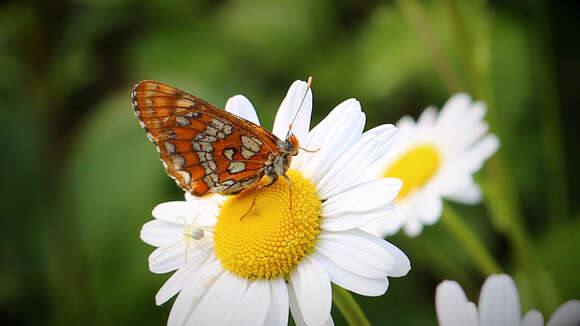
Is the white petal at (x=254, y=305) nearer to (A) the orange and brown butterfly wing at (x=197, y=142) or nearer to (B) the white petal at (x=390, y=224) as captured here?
(A) the orange and brown butterfly wing at (x=197, y=142)

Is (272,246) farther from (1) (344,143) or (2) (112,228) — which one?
(2) (112,228)

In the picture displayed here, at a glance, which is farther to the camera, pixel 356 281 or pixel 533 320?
pixel 356 281

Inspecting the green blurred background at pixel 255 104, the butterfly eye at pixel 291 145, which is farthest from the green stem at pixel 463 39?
the butterfly eye at pixel 291 145

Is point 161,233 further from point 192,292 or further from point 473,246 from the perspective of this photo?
point 473,246

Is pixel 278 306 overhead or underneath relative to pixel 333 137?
underneath

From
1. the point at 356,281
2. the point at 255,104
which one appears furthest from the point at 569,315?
the point at 255,104

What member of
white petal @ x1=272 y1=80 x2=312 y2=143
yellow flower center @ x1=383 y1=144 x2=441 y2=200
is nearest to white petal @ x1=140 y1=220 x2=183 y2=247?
white petal @ x1=272 y1=80 x2=312 y2=143
